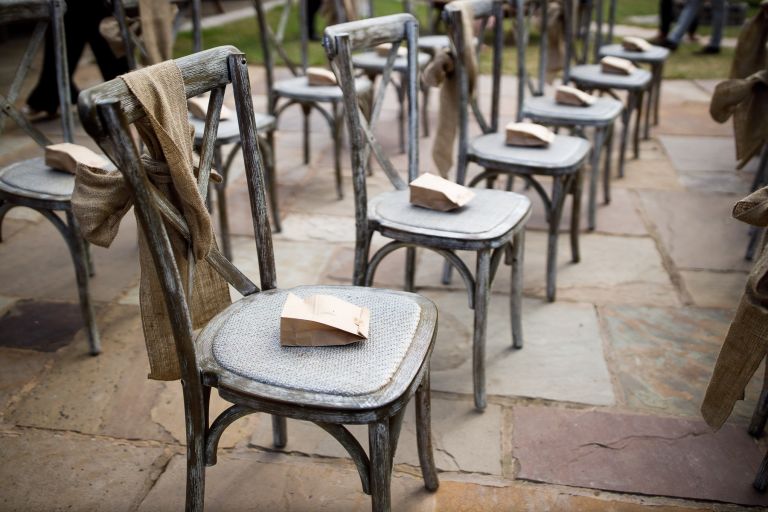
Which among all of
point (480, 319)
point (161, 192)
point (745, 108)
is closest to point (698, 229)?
point (745, 108)

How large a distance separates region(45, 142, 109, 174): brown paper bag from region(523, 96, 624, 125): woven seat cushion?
159cm

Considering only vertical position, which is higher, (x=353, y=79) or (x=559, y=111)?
(x=353, y=79)

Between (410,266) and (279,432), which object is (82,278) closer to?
(279,432)

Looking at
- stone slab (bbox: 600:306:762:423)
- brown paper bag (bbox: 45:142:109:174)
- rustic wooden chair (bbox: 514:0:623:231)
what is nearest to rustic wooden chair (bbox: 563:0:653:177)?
rustic wooden chair (bbox: 514:0:623:231)

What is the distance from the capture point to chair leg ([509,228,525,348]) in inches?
82.4

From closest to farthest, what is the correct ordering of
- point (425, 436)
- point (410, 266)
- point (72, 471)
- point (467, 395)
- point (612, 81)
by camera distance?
point (425, 436) → point (72, 471) → point (467, 395) → point (410, 266) → point (612, 81)

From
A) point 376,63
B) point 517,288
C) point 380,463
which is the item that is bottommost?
point 517,288

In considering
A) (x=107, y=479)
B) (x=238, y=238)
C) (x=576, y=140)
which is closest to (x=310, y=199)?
(x=238, y=238)

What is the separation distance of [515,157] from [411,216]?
23.9 inches

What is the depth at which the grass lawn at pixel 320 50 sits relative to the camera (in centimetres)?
597

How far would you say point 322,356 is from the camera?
131cm

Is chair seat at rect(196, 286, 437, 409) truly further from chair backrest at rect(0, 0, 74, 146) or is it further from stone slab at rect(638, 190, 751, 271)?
stone slab at rect(638, 190, 751, 271)

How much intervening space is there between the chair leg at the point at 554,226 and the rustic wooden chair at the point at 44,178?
1470 mm

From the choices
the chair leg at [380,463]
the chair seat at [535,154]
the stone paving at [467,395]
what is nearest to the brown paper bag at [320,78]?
the stone paving at [467,395]
